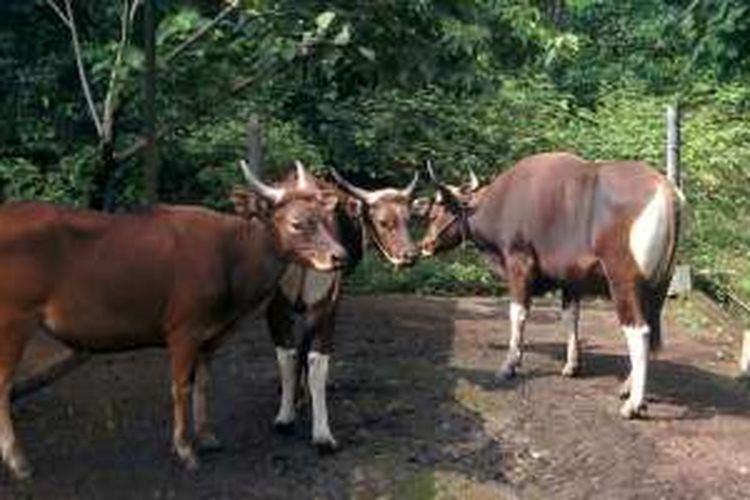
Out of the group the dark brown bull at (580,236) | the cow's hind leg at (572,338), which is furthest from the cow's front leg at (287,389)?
the cow's hind leg at (572,338)

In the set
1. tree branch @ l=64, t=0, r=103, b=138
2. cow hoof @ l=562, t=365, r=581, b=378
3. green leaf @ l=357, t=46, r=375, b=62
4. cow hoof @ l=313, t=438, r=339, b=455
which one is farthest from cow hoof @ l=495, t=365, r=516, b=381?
tree branch @ l=64, t=0, r=103, b=138

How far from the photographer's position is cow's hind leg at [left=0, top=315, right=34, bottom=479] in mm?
8469

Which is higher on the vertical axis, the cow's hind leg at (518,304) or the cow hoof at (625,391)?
the cow's hind leg at (518,304)

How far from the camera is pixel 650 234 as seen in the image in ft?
35.3

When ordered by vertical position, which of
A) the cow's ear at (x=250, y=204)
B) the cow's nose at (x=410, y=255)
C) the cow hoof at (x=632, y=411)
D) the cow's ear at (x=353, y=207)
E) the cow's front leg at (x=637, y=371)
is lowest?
the cow hoof at (x=632, y=411)

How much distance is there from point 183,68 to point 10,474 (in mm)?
3874

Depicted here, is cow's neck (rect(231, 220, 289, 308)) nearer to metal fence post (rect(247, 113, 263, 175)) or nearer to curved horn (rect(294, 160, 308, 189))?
curved horn (rect(294, 160, 308, 189))

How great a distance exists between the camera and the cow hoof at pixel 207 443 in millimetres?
9375

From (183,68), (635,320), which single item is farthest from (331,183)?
(635,320)

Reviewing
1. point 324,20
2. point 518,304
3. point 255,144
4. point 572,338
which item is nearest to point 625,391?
point 572,338

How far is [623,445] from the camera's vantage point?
10086 millimetres

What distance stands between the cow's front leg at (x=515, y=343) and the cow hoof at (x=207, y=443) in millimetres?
2863

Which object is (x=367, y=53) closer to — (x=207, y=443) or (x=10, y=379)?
(x=207, y=443)

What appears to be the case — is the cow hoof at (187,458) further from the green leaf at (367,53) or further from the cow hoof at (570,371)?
the cow hoof at (570,371)
